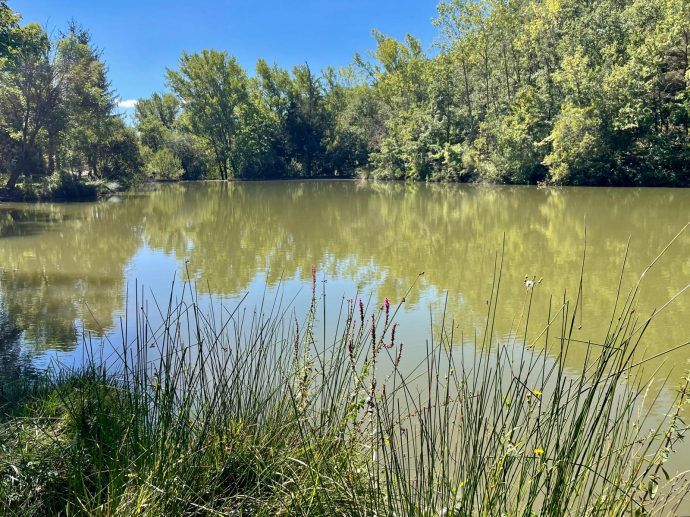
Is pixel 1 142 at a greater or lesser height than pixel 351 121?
lesser

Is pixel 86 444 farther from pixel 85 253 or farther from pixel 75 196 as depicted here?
pixel 75 196

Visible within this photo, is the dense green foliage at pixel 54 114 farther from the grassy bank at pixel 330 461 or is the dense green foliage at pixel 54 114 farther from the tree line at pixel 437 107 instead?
the grassy bank at pixel 330 461

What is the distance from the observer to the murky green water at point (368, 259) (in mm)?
5598

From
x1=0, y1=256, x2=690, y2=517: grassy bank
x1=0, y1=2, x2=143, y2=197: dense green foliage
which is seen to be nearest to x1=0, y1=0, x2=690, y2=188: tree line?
x1=0, y1=2, x2=143, y2=197: dense green foliage

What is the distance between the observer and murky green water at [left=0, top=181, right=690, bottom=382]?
5598 millimetres

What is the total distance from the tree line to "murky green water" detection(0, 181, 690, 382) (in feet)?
18.7

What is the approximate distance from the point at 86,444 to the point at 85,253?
896 centimetres

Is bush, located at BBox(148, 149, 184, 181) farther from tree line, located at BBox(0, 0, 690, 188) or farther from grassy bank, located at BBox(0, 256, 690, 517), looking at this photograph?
grassy bank, located at BBox(0, 256, 690, 517)

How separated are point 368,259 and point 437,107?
25.0 metres

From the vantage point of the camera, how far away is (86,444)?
2.02 meters

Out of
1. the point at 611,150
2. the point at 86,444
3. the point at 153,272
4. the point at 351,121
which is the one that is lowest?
the point at 153,272

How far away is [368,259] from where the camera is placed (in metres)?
9.04

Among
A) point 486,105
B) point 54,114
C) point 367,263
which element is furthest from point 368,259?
point 486,105

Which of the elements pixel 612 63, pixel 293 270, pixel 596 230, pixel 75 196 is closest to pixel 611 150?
pixel 612 63
